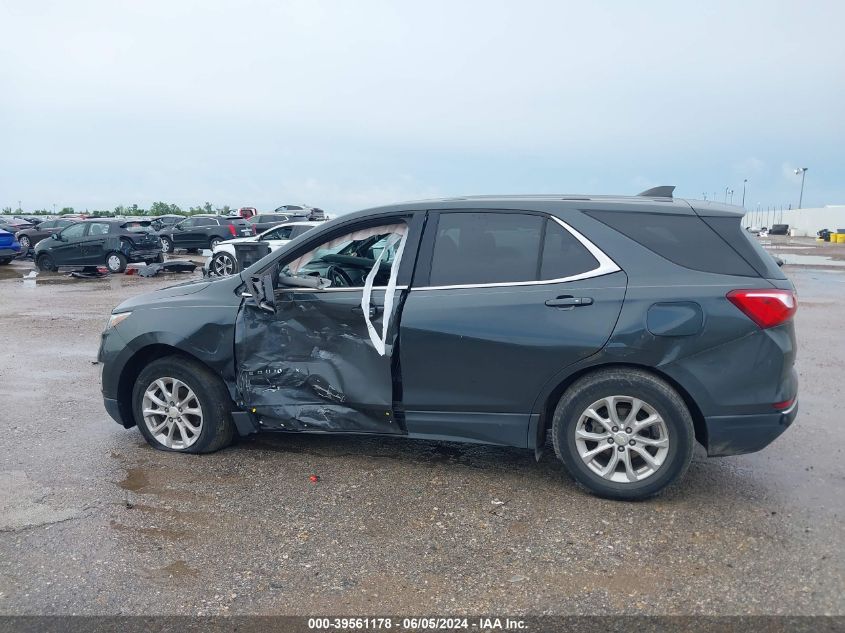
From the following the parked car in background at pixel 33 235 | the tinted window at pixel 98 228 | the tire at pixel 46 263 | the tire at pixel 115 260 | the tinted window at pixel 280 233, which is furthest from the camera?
the parked car in background at pixel 33 235

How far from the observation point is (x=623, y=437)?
4285mm

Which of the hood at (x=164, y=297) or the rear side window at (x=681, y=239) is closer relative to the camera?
the rear side window at (x=681, y=239)

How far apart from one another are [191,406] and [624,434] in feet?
9.96

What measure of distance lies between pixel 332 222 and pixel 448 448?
1.87 meters

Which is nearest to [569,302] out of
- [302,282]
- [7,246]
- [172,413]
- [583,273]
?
[583,273]

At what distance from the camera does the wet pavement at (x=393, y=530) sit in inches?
132

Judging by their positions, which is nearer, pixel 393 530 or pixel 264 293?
pixel 393 530

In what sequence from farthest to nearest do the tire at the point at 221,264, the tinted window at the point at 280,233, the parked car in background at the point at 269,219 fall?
the parked car in background at the point at 269,219 → the tinted window at the point at 280,233 → the tire at the point at 221,264

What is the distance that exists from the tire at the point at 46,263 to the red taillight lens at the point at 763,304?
22635mm

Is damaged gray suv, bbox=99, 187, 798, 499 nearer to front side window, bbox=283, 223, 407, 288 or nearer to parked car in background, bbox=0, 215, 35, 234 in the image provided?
front side window, bbox=283, 223, 407, 288

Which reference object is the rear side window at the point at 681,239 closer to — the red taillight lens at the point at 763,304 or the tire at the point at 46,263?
the red taillight lens at the point at 763,304

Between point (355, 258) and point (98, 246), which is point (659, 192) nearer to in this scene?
point (355, 258)

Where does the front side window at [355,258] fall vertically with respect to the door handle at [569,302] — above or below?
above

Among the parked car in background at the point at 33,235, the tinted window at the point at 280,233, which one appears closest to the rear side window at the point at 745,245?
the tinted window at the point at 280,233
